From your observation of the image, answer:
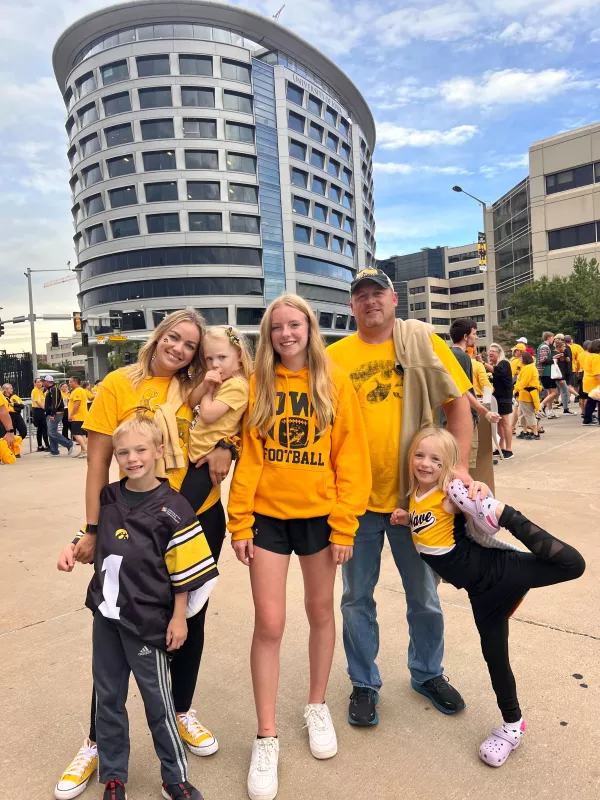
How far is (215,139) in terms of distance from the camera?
51344 mm

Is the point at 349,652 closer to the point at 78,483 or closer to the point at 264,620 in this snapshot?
the point at 264,620

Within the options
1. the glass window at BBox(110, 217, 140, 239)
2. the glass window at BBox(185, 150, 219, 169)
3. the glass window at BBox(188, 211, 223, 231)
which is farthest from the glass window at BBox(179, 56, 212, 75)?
the glass window at BBox(110, 217, 140, 239)

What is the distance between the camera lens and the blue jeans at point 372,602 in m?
2.54

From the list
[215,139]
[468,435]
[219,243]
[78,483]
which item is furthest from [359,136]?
[468,435]

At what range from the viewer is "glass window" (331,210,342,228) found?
60.3 m

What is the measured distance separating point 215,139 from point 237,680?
2212 inches

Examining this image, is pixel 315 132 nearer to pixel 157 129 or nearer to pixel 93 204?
pixel 157 129

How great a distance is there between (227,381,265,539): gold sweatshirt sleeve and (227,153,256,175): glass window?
55.5 metres

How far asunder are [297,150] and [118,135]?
1837cm

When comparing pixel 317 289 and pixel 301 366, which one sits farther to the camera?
pixel 317 289

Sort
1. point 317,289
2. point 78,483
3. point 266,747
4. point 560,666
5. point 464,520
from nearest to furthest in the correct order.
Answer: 1. point 266,747
2. point 464,520
3. point 560,666
4. point 78,483
5. point 317,289

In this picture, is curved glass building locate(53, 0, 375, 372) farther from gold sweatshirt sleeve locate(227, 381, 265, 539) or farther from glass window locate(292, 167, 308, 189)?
gold sweatshirt sleeve locate(227, 381, 265, 539)

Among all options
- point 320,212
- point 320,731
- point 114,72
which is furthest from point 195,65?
point 320,731

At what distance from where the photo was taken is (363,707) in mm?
2430
